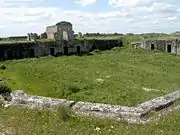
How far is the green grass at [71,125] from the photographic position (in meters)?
8.61

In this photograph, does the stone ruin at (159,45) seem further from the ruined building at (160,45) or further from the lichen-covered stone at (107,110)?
the lichen-covered stone at (107,110)

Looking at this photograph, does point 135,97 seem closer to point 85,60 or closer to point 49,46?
point 85,60

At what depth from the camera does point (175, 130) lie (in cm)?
844

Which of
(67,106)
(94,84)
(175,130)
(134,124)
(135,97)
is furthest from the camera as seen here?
(94,84)

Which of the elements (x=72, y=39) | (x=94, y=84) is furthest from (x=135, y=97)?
(x=72, y=39)

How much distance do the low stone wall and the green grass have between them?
0.40 metres

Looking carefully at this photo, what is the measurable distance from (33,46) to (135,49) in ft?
38.3

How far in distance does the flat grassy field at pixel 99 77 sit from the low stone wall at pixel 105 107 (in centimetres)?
562

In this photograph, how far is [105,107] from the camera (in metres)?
10.1

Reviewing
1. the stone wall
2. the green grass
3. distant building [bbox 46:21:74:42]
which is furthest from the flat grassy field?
the green grass

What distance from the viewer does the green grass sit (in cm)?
861

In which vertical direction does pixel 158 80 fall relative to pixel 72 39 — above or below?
below

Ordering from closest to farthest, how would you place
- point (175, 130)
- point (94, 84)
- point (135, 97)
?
point (175, 130) < point (135, 97) < point (94, 84)

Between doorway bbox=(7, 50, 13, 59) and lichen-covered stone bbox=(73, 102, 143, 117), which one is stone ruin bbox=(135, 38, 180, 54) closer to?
doorway bbox=(7, 50, 13, 59)
